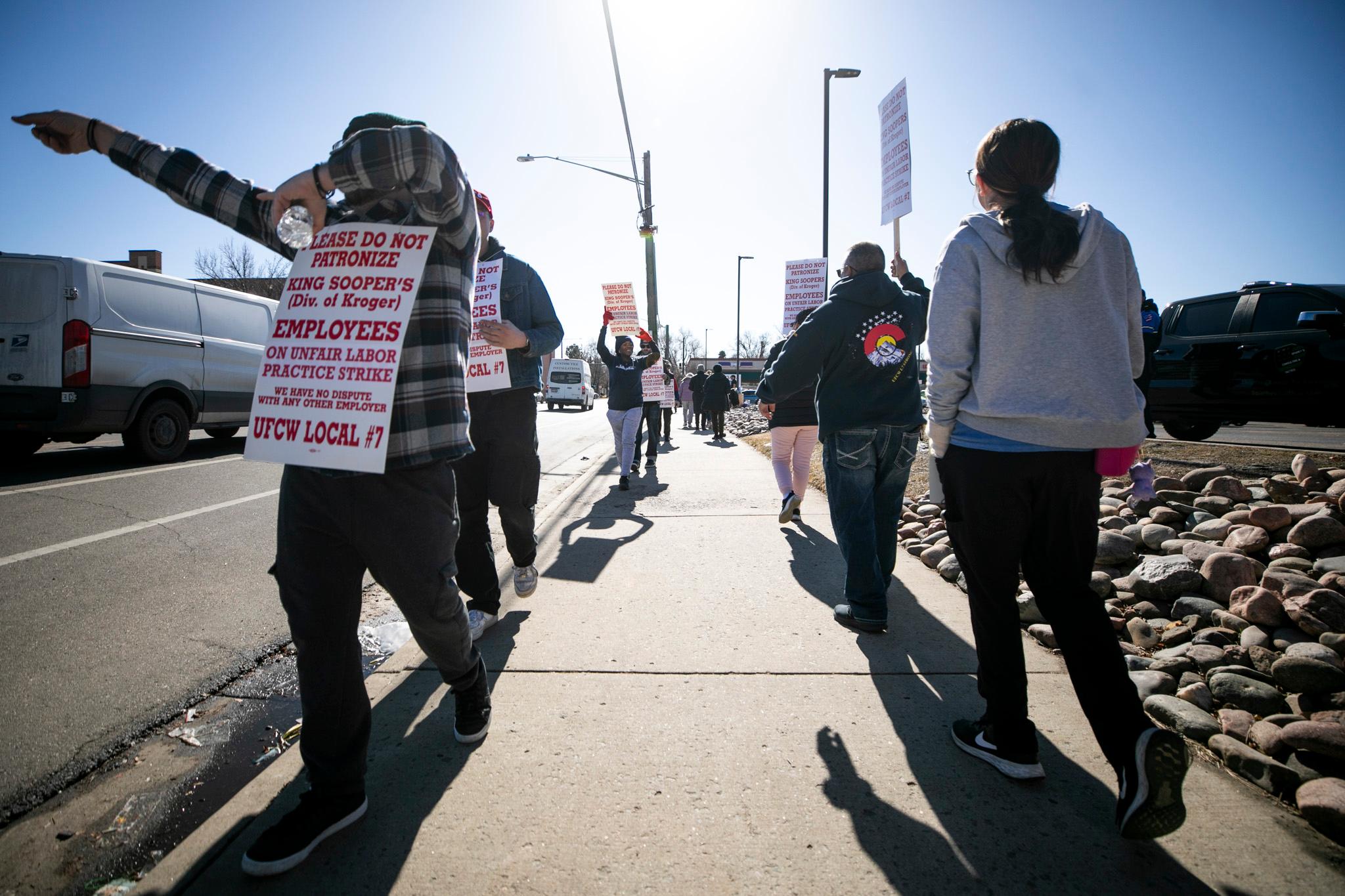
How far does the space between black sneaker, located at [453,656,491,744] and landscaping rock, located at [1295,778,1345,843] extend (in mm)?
2388

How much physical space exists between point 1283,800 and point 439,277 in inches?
111

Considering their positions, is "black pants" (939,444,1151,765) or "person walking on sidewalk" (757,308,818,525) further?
"person walking on sidewalk" (757,308,818,525)

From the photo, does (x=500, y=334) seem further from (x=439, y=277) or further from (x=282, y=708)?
(x=282, y=708)

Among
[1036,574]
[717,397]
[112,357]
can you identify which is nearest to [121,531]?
[112,357]

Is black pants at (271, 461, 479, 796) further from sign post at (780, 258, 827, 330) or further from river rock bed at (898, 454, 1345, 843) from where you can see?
sign post at (780, 258, 827, 330)

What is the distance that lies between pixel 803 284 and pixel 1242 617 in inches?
281

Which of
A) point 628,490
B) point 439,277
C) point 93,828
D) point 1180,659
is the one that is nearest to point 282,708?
point 93,828

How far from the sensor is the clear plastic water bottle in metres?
1.67

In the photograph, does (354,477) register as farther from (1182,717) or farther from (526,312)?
(1182,717)

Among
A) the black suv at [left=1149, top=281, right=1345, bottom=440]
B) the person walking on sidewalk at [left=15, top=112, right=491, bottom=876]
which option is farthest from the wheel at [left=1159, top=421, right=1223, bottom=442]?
the person walking on sidewalk at [left=15, top=112, right=491, bottom=876]

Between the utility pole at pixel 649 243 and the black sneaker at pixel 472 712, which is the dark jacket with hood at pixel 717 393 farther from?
the black sneaker at pixel 472 712

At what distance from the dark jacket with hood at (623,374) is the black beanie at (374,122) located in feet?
18.8

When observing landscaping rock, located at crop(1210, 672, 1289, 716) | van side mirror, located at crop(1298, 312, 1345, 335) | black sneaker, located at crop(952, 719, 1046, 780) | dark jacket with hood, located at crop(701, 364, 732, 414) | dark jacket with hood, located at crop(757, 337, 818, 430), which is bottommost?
black sneaker, located at crop(952, 719, 1046, 780)

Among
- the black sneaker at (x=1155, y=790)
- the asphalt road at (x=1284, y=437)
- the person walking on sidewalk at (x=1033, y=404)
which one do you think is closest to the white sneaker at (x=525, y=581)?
the person walking on sidewalk at (x=1033, y=404)
